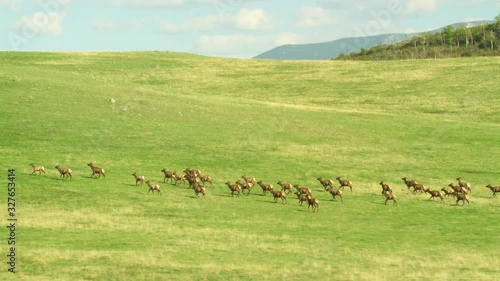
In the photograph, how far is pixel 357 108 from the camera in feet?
262

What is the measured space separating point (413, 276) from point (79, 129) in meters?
35.5

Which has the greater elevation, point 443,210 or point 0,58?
point 0,58

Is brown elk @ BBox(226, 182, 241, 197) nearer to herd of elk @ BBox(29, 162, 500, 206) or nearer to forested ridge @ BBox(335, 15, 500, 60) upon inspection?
herd of elk @ BBox(29, 162, 500, 206)

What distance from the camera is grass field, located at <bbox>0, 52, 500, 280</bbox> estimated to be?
28.3 metres

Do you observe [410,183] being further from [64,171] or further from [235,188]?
[64,171]

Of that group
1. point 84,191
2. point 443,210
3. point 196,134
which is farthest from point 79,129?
point 443,210

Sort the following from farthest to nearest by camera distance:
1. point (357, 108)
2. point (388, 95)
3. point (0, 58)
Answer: point (0, 58) < point (388, 95) < point (357, 108)

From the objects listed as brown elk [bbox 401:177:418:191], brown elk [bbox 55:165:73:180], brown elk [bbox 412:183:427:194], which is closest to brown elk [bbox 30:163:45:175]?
brown elk [bbox 55:165:73:180]

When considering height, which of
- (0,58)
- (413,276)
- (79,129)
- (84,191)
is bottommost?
(413,276)

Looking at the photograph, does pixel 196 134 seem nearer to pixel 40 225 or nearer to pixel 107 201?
pixel 107 201

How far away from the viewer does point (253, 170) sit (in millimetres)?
48719

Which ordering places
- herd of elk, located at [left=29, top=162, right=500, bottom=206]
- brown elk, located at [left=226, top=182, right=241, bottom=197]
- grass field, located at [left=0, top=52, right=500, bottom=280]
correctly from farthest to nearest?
brown elk, located at [left=226, top=182, right=241, bottom=197] → herd of elk, located at [left=29, top=162, right=500, bottom=206] → grass field, located at [left=0, top=52, right=500, bottom=280]

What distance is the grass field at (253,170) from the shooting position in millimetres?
28297

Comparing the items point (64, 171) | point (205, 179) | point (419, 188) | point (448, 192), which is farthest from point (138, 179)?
point (448, 192)
